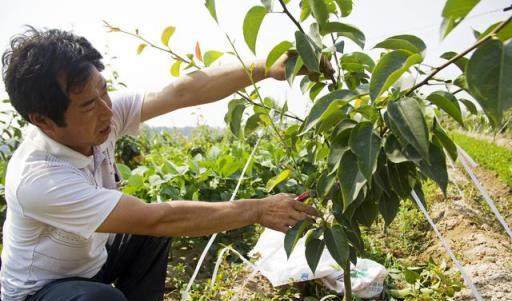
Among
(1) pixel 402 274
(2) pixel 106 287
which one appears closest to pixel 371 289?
(1) pixel 402 274

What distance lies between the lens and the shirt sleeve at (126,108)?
174cm

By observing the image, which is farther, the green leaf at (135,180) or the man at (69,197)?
the green leaf at (135,180)

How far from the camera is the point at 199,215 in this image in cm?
132

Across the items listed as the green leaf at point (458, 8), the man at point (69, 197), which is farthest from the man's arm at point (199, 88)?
the green leaf at point (458, 8)

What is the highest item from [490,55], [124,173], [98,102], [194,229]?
[490,55]

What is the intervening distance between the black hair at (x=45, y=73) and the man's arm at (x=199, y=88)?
386mm

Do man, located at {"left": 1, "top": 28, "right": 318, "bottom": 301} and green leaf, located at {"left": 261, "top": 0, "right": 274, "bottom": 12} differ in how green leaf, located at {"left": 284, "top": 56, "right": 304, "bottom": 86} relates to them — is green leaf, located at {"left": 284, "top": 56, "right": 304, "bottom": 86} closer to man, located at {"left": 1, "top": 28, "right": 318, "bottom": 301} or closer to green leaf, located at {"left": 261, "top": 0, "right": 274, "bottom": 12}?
green leaf, located at {"left": 261, "top": 0, "right": 274, "bottom": 12}

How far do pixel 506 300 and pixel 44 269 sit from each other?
1625 millimetres

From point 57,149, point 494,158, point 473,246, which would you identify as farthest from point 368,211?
point 494,158

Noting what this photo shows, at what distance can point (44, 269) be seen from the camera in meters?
1.47

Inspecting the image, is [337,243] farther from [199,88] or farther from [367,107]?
[199,88]

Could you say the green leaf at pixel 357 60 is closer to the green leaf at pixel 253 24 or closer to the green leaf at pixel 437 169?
the green leaf at pixel 253 24

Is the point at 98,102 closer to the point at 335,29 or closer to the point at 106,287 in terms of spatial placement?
the point at 106,287

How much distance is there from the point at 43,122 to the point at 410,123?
3.62 feet
